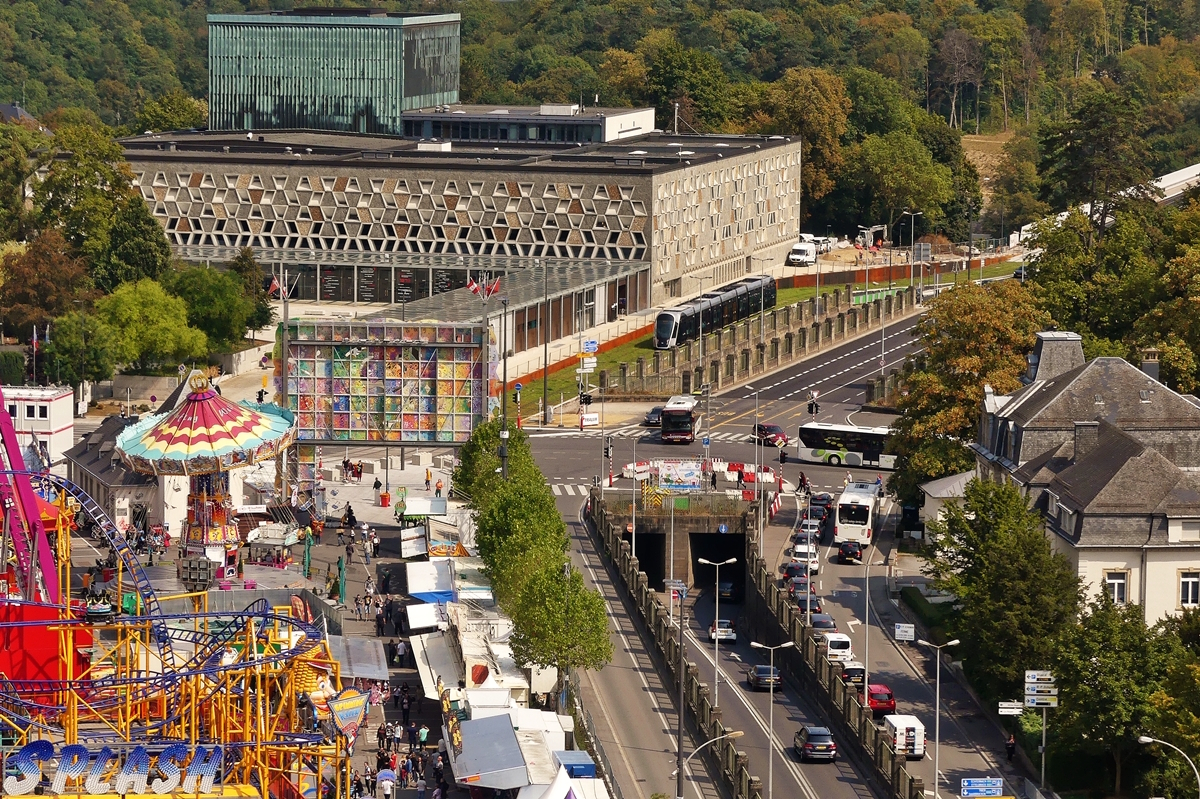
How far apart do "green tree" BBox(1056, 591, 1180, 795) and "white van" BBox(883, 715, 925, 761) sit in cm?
530

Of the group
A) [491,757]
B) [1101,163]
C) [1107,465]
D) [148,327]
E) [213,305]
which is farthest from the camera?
[1101,163]

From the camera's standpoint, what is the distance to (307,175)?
192375mm

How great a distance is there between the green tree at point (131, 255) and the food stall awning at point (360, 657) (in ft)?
251

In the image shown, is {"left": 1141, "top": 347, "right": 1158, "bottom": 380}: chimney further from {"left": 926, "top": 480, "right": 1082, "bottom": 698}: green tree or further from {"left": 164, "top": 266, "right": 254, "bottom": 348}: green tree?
{"left": 164, "top": 266, "right": 254, "bottom": 348}: green tree

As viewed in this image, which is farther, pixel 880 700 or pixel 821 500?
pixel 821 500

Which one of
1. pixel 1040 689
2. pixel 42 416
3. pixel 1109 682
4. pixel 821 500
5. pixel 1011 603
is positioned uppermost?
pixel 42 416

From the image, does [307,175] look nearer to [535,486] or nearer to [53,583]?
[535,486]

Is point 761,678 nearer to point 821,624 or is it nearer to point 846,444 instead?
point 821,624

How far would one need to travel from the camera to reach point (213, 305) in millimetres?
163000

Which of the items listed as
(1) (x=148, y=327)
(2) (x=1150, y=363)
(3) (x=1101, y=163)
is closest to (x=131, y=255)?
(1) (x=148, y=327)

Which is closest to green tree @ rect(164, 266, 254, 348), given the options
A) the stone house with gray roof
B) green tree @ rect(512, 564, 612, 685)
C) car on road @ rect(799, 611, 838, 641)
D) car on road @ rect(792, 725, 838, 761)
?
the stone house with gray roof

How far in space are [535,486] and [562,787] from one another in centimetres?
3179

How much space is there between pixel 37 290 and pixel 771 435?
5223 cm

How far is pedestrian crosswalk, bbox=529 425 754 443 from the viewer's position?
144 m
